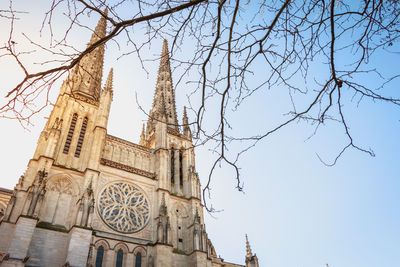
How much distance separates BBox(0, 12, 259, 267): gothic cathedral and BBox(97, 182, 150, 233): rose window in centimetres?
7

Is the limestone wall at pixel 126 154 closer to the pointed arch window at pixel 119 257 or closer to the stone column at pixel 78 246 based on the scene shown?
the pointed arch window at pixel 119 257

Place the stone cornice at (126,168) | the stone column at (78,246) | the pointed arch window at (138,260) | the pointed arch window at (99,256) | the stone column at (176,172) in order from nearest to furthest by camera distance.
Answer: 1. the stone column at (78,246)
2. the pointed arch window at (99,256)
3. the pointed arch window at (138,260)
4. the stone cornice at (126,168)
5. the stone column at (176,172)

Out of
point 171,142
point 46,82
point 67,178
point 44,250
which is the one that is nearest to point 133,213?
point 67,178

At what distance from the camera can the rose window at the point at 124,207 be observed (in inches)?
725

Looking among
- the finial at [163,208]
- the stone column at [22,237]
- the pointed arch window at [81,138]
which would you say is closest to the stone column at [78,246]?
the stone column at [22,237]

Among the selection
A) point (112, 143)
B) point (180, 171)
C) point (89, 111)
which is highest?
point (89, 111)

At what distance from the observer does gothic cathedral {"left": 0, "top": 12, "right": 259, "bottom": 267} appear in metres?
14.6

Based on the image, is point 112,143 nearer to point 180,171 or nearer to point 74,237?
point 180,171

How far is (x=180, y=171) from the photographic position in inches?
969

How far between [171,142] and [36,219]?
43.2ft

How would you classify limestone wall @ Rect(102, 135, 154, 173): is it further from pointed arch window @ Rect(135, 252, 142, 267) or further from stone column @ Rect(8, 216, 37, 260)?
stone column @ Rect(8, 216, 37, 260)

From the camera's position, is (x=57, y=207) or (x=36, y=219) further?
(x=57, y=207)

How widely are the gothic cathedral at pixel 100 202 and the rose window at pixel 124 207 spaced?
66 mm

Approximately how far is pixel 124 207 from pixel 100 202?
165 cm
